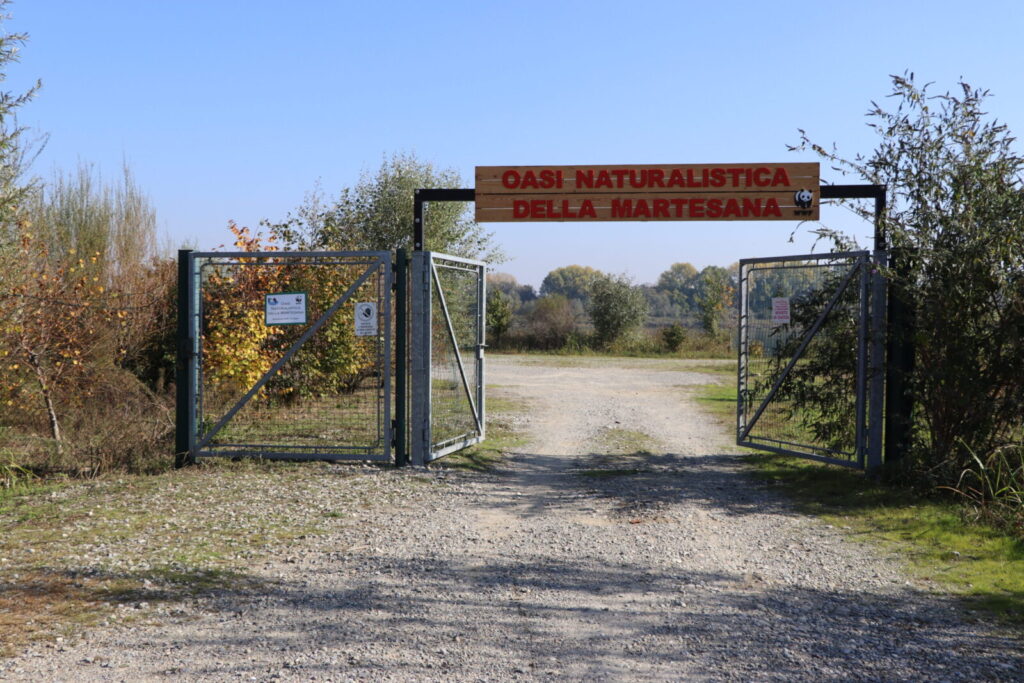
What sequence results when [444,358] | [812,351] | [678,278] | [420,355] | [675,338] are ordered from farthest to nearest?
[678,278] < [675,338] < [444,358] < [812,351] < [420,355]

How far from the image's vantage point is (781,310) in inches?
413

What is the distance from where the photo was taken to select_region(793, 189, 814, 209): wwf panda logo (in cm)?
1021

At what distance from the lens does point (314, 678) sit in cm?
409

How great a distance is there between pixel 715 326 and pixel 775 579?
3584 cm

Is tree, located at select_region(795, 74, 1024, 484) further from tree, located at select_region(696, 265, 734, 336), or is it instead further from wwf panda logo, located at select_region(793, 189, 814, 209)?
tree, located at select_region(696, 265, 734, 336)

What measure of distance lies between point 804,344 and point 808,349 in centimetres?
8

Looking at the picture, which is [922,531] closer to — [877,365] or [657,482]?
[877,365]

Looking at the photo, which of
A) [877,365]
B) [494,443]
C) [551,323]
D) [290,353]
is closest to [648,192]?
[877,365]

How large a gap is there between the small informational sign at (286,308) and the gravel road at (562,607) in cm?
203

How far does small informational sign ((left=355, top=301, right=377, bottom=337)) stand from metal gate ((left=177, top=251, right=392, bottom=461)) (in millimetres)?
11

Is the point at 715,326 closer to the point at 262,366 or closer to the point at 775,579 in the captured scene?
the point at 262,366

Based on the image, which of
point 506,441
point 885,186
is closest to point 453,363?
point 506,441

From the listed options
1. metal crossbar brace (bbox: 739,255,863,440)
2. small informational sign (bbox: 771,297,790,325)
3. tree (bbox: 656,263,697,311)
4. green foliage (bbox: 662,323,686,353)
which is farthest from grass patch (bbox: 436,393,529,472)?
tree (bbox: 656,263,697,311)

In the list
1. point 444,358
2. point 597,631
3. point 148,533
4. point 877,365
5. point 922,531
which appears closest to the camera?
point 597,631
